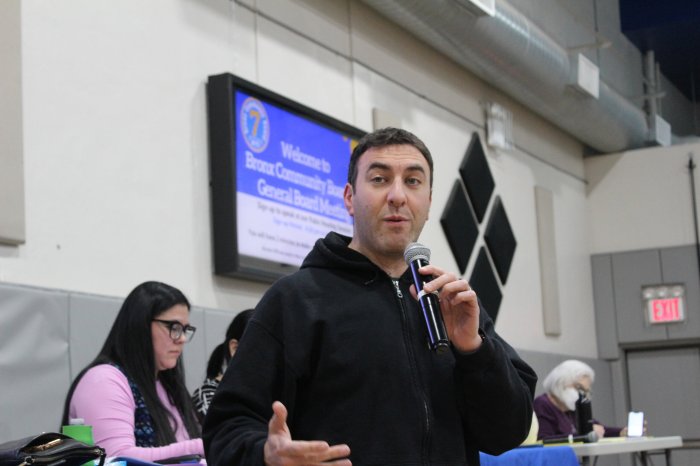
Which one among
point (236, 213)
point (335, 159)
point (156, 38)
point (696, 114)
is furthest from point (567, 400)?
point (696, 114)

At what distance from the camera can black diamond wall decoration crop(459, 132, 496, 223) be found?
26.5 feet

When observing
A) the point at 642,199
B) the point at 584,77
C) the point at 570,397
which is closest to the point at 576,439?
the point at 570,397

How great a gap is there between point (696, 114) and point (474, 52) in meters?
6.14

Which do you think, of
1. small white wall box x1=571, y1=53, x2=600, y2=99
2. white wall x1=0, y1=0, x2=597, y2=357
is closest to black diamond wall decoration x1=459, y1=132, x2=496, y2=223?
white wall x1=0, y1=0, x2=597, y2=357

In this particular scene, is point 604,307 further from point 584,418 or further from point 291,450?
point 291,450

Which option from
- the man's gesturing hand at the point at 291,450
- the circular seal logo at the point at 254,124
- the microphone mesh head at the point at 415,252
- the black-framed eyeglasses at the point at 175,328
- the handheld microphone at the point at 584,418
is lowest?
the handheld microphone at the point at 584,418

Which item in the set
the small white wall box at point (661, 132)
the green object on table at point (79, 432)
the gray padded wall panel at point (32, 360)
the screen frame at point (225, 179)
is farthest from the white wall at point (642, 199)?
the green object on table at point (79, 432)

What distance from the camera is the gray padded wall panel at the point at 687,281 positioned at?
9.98m

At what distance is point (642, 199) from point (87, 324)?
723cm

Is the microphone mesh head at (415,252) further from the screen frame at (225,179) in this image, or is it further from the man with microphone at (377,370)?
the screen frame at (225,179)

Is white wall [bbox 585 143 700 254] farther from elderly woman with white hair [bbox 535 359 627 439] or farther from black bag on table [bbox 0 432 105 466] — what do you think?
black bag on table [bbox 0 432 105 466]

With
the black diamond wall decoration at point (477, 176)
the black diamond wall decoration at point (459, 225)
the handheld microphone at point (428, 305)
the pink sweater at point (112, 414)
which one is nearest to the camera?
the handheld microphone at point (428, 305)

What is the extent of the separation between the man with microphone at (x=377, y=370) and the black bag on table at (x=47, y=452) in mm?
876

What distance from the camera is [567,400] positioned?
22.0 ft
